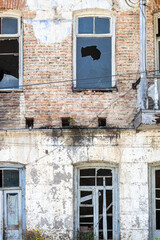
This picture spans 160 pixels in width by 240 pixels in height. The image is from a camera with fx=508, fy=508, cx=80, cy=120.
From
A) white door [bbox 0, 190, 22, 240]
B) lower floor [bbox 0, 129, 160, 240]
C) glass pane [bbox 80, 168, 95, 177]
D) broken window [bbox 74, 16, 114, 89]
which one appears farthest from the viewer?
broken window [bbox 74, 16, 114, 89]

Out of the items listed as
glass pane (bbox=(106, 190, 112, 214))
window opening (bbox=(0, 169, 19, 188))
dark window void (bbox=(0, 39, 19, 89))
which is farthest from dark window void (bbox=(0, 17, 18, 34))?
glass pane (bbox=(106, 190, 112, 214))

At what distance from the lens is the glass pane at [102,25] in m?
13.5

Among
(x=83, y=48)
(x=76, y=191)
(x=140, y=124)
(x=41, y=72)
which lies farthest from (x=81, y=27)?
(x=76, y=191)

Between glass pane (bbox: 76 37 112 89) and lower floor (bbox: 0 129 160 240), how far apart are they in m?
1.34

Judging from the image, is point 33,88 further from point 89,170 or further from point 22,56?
point 89,170

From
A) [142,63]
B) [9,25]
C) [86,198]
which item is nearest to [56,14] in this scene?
[9,25]

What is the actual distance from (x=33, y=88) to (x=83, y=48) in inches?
67.9

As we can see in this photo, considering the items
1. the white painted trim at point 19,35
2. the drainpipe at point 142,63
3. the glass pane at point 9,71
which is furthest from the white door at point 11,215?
the drainpipe at point 142,63

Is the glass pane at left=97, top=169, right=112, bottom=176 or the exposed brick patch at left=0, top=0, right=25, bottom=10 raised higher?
the exposed brick patch at left=0, top=0, right=25, bottom=10

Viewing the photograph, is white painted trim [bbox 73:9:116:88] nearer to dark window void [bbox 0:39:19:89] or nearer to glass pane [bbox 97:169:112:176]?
dark window void [bbox 0:39:19:89]

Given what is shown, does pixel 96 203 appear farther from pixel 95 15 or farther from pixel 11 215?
pixel 95 15

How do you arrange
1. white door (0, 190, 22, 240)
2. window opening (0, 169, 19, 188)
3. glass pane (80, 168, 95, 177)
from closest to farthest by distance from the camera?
white door (0, 190, 22, 240), window opening (0, 169, 19, 188), glass pane (80, 168, 95, 177)

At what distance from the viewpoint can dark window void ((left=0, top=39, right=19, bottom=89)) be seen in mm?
13375

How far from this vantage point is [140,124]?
12.1 metres
